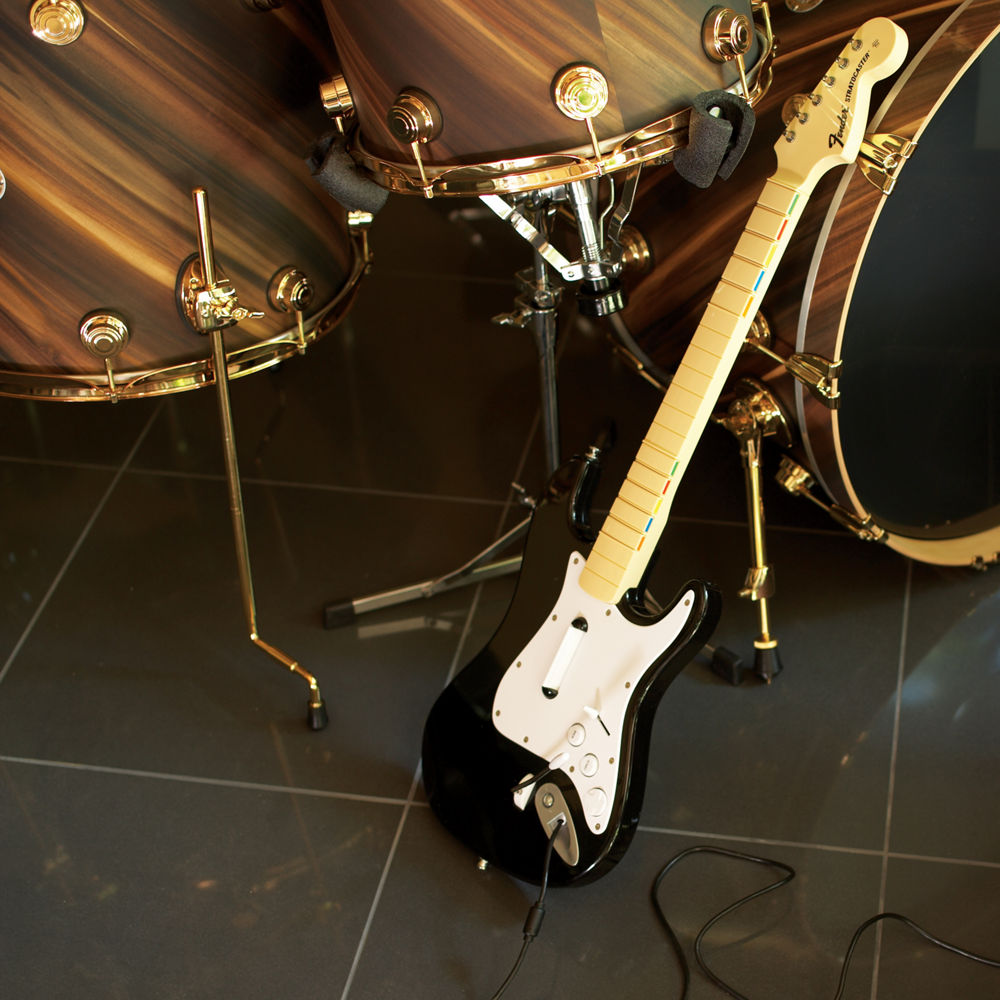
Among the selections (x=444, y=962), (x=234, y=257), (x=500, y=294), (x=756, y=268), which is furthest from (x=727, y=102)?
(x=500, y=294)

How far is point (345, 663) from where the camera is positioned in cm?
161

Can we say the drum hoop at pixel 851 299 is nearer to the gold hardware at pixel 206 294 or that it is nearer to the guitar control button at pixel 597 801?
the guitar control button at pixel 597 801

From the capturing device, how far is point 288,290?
1336 millimetres

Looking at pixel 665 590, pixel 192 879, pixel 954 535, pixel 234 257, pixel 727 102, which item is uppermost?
pixel 727 102

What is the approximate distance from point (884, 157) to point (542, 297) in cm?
40

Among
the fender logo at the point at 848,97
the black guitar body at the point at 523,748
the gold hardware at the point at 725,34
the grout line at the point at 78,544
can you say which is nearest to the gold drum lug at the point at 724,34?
the gold hardware at the point at 725,34

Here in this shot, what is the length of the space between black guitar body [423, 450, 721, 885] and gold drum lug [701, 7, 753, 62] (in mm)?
458

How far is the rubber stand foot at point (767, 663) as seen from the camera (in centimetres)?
153

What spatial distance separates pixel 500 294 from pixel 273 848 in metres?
1.11

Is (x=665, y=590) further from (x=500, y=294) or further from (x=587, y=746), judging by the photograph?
Answer: (x=500, y=294)

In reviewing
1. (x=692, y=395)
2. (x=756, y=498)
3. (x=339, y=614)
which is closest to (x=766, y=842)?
(x=756, y=498)

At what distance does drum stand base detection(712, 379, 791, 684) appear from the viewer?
136 cm

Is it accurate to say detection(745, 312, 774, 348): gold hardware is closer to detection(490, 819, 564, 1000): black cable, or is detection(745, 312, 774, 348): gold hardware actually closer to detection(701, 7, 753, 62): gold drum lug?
detection(701, 7, 753, 62): gold drum lug

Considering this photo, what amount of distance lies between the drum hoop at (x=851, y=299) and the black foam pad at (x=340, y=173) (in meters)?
0.44
